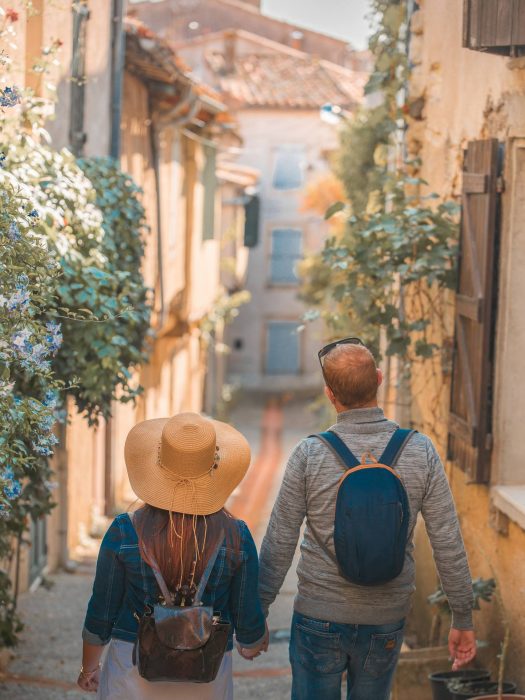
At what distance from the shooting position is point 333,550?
379cm

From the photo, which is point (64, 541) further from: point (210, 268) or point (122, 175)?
point (210, 268)

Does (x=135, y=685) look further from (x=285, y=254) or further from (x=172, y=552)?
(x=285, y=254)

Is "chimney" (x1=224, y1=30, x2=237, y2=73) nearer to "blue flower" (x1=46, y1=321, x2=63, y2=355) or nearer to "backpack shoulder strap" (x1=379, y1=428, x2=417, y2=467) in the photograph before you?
"blue flower" (x1=46, y1=321, x2=63, y2=355)

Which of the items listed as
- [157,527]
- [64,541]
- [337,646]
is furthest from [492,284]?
[64,541]

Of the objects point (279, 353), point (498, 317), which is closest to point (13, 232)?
point (498, 317)

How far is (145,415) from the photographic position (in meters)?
16.0

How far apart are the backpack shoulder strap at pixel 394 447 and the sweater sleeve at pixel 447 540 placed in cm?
9

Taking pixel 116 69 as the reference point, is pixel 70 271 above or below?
below

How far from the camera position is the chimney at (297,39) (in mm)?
35281

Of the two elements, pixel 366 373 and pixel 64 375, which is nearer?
pixel 366 373

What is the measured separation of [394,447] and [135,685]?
3.80 feet

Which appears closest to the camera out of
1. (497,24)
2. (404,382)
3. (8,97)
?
(8,97)

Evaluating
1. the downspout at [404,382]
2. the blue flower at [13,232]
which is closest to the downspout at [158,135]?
the downspout at [404,382]

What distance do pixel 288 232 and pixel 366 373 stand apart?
91.9ft
